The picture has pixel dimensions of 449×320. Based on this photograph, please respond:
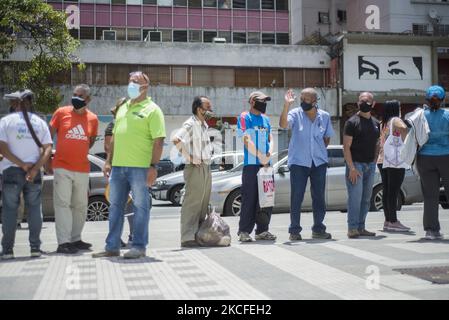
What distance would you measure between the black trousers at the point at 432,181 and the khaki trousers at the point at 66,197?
426 centimetres

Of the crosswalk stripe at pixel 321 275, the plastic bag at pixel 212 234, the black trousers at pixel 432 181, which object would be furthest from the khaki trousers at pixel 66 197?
the black trousers at pixel 432 181

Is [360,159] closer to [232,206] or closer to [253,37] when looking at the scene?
[232,206]

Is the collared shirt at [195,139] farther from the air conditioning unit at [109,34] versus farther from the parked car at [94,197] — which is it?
the air conditioning unit at [109,34]

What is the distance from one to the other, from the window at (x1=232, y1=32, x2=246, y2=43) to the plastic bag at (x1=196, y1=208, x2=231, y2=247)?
38.0 meters

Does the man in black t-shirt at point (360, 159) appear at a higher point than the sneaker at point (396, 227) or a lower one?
higher

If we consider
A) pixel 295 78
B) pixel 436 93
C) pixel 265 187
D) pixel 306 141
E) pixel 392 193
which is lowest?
pixel 392 193

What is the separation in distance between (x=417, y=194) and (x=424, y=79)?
2526 cm

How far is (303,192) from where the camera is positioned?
7.89 meters

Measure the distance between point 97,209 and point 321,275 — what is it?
7.04 meters

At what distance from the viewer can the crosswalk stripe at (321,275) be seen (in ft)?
15.3

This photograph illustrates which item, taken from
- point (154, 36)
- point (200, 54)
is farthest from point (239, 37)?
point (200, 54)

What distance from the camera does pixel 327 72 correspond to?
37.4 metres
